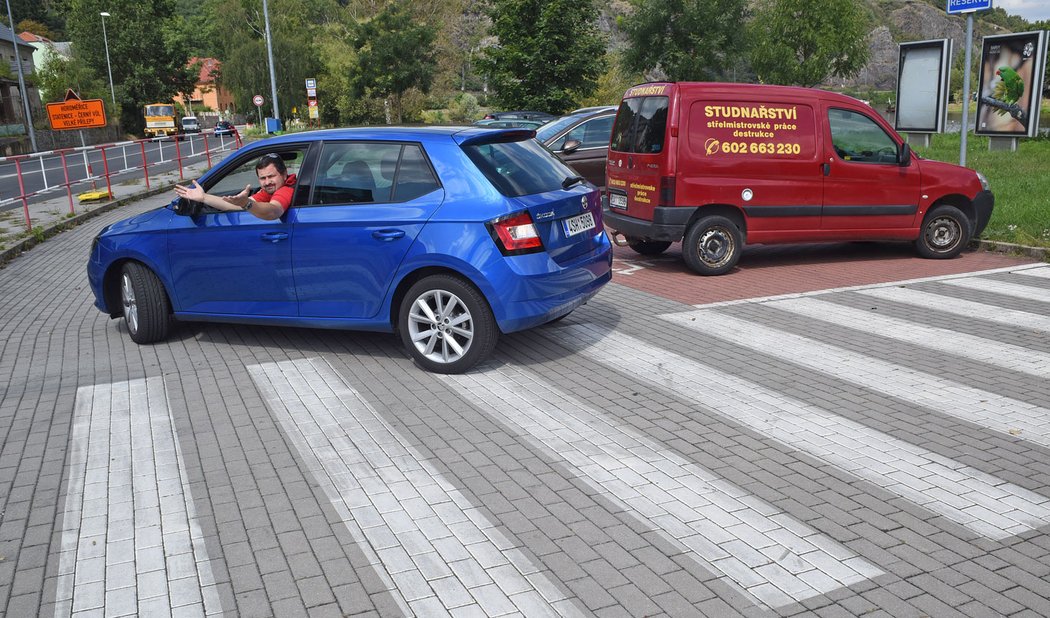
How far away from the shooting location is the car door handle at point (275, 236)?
6.75 metres

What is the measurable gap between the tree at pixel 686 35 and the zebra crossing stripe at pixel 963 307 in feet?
116

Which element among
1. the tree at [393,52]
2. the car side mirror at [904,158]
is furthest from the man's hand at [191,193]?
the tree at [393,52]

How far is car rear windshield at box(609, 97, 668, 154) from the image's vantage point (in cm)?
972

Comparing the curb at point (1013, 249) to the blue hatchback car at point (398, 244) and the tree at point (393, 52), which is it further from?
the tree at point (393, 52)

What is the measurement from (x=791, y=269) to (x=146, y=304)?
6819 mm

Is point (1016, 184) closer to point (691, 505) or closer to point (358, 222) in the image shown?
point (358, 222)

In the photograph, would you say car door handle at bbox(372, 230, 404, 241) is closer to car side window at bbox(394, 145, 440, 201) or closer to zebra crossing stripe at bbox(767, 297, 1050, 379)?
car side window at bbox(394, 145, 440, 201)

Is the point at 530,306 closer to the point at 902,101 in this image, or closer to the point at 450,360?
the point at 450,360

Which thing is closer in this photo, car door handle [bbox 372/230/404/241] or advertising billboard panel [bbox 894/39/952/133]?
car door handle [bbox 372/230/404/241]

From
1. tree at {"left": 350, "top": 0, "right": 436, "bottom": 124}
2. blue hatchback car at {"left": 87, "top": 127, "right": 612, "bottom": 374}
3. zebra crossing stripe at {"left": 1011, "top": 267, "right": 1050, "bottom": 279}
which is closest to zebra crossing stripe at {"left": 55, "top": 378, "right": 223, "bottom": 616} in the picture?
blue hatchback car at {"left": 87, "top": 127, "right": 612, "bottom": 374}

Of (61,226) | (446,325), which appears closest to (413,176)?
(446,325)

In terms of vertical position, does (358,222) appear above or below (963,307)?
above

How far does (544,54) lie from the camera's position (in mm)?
31047

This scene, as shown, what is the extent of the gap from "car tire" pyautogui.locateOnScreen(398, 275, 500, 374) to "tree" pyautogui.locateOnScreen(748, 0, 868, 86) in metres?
50.6
